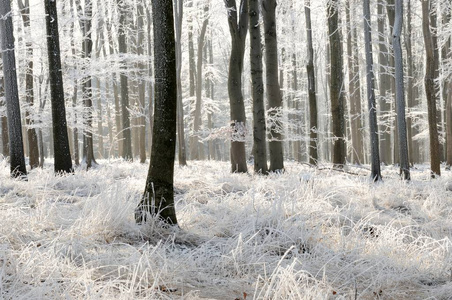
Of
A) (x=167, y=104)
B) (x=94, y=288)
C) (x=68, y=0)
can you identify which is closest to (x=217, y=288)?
(x=94, y=288)

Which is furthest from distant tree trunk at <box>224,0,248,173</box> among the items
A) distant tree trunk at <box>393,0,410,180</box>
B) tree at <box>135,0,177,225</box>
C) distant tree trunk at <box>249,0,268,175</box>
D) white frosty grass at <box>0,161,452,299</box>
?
tree at <box>135,0,177,225</box>

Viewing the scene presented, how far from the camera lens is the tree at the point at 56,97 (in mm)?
9320

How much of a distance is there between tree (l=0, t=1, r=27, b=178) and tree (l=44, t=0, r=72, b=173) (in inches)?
30.0

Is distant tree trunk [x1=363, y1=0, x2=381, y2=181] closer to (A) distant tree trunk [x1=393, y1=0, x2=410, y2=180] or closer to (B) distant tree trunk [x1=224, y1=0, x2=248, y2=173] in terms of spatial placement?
(A) distant tree trunk [x1=393, y1=0, x2=410, y2=180]

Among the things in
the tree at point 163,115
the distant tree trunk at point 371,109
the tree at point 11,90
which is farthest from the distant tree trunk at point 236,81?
the tree at point 163,115

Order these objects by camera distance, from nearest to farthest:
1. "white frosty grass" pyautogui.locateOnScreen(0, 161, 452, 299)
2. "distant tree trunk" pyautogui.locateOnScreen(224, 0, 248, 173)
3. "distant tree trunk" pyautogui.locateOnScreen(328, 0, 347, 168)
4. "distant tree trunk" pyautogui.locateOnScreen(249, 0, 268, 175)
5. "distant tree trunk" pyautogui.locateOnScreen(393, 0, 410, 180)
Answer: "white frosty grass" pyautogui.locateOnScreen(0, 161, 452, 299) → "distant tree trunk" pyautogui.locateOnScreen(393, 0, 410, 180) → "distant tree trunk" pyautogui.locateOnScreen(249, 0, 268, 175) → "distant tree trunk" pyautogui.locateOnScreen(224, 0, 248, 173) → "distant tree trunk" pyautogui.locateOnScreen(328, 0, 347, 168)

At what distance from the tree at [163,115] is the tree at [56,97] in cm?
570

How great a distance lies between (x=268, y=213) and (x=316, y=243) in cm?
78

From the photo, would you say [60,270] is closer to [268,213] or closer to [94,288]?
[94,288]

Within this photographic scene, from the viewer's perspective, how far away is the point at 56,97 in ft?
30.8

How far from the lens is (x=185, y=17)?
719 inches

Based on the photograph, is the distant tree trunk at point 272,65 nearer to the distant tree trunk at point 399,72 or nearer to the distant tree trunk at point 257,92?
the distant tree trunk at point 257,92

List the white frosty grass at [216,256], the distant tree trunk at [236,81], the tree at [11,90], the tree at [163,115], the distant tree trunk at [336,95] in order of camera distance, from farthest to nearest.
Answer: the distant tree trunk at [336,95], the distant tree trunk at [236,81], the tree at [11,90], the tree at [163,115], the white frosty grass at [216,256]

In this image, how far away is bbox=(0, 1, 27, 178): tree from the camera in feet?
29.5
